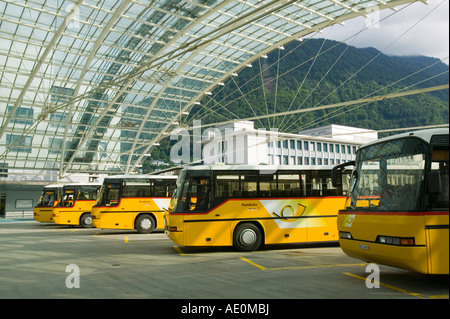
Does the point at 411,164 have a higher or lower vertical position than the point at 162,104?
lower

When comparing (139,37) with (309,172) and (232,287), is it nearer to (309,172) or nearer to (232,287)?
(309,172)

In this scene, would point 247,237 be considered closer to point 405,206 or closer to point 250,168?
point 250,168

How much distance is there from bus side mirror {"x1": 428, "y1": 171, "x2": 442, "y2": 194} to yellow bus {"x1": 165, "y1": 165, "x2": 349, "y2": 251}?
635 cm

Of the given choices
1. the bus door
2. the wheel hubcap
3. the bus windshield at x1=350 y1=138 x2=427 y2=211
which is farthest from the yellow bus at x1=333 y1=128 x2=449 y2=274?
the bus door

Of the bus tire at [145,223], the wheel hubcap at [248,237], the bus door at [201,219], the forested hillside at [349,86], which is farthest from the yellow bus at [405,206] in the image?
the bus tire at [145,223]

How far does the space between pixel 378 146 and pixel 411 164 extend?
0.92 metres

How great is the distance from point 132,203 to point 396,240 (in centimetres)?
1409

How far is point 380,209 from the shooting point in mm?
6621

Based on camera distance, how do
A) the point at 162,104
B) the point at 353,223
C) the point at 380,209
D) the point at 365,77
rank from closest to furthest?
the point at 380,209
the point at 353,223
the point at 365,77
the point at 162,104

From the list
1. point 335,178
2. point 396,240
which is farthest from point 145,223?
point 396,240

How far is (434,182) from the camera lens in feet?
18.8

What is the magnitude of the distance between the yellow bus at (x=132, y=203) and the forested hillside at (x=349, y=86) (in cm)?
860
